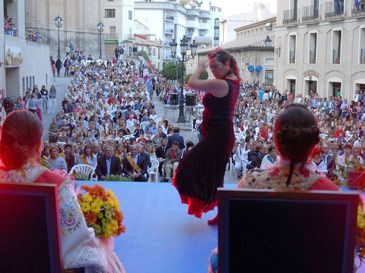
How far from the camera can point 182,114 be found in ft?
74.9

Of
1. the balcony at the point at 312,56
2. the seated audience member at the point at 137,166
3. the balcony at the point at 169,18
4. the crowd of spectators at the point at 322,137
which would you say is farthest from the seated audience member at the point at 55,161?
the balcony at the point at 169,18

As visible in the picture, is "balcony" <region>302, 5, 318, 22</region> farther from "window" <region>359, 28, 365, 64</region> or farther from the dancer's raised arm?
the dancer's raised arm

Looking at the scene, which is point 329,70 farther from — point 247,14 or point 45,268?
point 247,14

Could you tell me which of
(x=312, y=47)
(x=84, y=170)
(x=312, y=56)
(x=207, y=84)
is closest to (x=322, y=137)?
(x=84, y=170)

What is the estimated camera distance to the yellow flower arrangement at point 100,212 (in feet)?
10.8

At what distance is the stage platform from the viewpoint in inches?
169

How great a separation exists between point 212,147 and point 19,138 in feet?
7.89

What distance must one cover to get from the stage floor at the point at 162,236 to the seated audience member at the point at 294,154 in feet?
5.27

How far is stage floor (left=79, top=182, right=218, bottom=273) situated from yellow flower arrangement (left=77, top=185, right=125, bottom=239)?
923 mm

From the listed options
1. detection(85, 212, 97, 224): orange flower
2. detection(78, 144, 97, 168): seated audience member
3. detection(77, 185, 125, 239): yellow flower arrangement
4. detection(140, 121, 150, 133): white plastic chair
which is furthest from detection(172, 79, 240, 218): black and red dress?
detection(140, 121, 150, 133): white plastic chair

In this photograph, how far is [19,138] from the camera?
2865 mm

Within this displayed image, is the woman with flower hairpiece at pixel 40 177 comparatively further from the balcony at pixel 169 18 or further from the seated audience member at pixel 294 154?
the balcony at pixel 169 18

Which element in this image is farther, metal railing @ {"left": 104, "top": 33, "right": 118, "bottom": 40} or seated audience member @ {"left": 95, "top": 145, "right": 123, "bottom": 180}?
metal railing @ {"left": 104, "top": 33, "right": 118, "bottom": 40}

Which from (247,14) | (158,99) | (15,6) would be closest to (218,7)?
(247,14)
